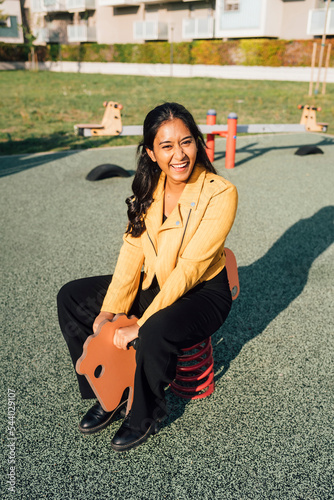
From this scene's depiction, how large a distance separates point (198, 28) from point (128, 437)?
33.0 meters

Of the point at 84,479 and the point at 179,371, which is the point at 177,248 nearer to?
the point at 179,371

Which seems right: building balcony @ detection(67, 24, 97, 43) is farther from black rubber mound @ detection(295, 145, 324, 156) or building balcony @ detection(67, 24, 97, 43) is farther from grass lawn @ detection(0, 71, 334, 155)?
black rubber mound @ detection(295, 145, 324, 156)

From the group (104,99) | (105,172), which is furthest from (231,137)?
(104,99)

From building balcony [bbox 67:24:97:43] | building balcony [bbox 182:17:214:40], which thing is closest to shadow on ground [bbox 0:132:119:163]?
building balcony [bbox 182:17:214:40]

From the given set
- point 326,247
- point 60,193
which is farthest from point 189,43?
point 326,247

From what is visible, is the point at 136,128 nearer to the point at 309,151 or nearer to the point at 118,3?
the point at 309,151

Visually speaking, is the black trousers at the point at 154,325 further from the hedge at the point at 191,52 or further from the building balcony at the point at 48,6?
the building balcony at the point at 48,6

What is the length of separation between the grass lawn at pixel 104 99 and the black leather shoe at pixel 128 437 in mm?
6962

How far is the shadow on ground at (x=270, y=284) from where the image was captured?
3.01 metres

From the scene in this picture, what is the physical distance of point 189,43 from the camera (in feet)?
96.1

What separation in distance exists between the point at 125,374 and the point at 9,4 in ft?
142

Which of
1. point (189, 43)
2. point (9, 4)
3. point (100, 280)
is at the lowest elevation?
point (100, 280)

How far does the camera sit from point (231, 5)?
96.1 feet

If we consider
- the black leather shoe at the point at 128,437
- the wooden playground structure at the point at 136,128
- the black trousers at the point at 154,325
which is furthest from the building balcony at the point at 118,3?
the black leather shoe at the point at 128,437
